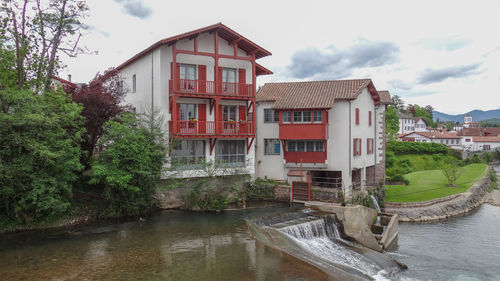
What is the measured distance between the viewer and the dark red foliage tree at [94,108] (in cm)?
2431

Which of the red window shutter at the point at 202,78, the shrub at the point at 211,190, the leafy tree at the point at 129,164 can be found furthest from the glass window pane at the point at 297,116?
the leafy tree at the point at 129,164

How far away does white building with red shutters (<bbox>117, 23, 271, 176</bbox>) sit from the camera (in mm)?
26406

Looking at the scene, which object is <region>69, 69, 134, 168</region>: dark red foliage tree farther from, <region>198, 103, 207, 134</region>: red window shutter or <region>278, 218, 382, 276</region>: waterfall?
<region>278, 218, 382, 276</region>: waterfall

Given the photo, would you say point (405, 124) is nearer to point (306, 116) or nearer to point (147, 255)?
point (306, 116)

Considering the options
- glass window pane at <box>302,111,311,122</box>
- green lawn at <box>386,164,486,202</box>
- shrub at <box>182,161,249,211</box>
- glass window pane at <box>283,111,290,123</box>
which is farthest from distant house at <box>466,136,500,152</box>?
shrub at <box>182,161,249,211</box>

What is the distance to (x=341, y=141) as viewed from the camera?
29.8 meters

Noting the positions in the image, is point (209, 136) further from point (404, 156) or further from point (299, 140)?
point (404, 156)

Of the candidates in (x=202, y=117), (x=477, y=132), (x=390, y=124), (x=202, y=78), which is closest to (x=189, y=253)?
(x=202, y=117)

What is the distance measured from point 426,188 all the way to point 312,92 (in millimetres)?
18956

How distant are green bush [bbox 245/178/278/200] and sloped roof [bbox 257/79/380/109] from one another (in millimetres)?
6467

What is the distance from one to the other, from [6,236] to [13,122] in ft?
20.3

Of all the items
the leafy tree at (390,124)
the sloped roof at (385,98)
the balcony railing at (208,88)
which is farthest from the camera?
the leafy tree at (390,124)

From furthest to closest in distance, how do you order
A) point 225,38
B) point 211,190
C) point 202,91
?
point 225,38 < point 202,91 < point 211,190

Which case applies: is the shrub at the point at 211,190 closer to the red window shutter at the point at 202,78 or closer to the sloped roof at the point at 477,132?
the red window shutter at the point at 202,78
